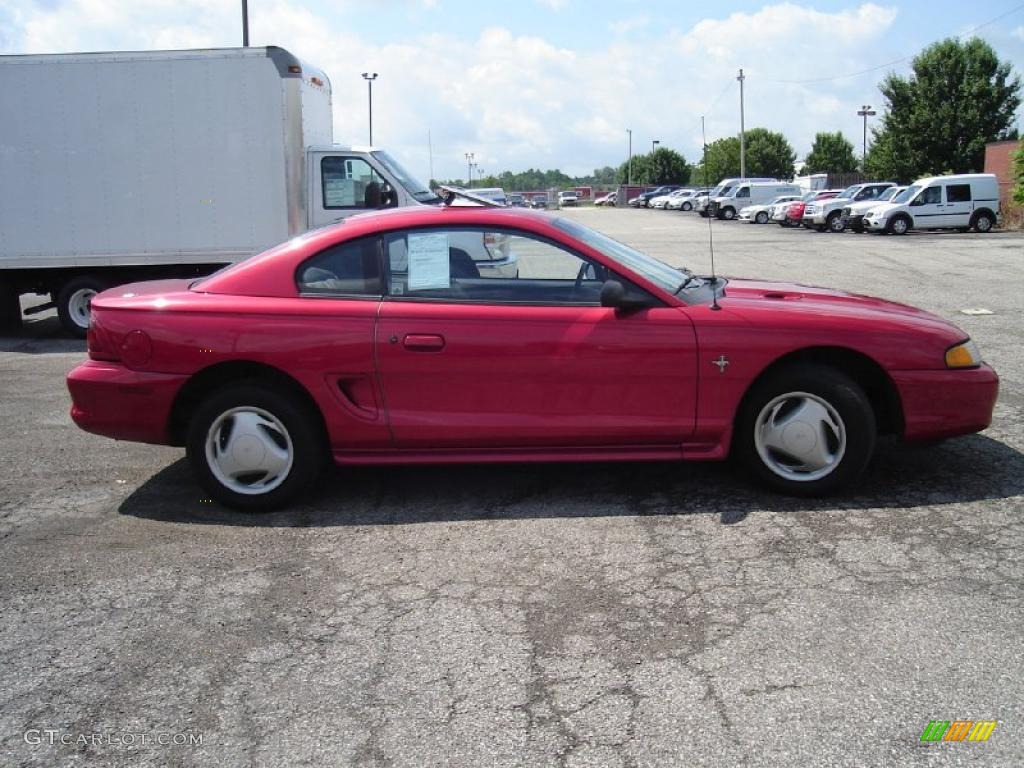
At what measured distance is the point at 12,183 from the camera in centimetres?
1091

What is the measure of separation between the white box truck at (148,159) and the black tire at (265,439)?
6.58 m

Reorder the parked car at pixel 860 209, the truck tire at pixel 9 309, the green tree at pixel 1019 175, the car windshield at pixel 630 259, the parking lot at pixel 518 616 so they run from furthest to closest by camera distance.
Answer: the green tree at pixel 1019 175
the parked car at pixel 860 209
the truck tire at pixel 9 309
the car windshield at pixel 630 259
the parking lot at pixel 518 616

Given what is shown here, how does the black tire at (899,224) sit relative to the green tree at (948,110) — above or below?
below

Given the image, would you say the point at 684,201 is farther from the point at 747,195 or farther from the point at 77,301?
the point at 77,301

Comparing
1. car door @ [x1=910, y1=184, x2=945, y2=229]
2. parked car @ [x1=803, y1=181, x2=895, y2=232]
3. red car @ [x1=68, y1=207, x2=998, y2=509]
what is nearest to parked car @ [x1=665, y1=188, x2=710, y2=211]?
parked car @ [x1=803, y1=181, x2=895, y2=232]

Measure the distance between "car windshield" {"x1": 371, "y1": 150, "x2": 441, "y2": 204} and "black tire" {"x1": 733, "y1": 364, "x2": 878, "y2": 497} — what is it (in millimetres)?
7181

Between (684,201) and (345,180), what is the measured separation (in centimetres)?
5369

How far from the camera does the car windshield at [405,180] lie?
11438mm

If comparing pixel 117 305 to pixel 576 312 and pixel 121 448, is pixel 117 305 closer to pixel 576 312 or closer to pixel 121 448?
pixel 121 448

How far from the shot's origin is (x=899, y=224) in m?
30.9

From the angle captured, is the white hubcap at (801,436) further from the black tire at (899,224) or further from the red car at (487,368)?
the black tire at (899,224)

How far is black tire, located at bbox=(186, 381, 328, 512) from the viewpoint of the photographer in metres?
4.82

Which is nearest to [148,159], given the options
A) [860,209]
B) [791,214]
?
[860,209]

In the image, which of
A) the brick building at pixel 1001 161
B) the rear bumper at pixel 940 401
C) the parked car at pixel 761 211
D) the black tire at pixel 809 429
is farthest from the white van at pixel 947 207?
the black tire at pixel 809 429
